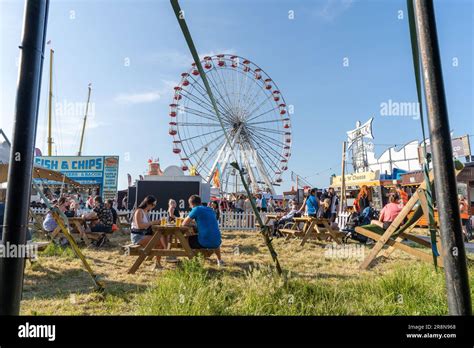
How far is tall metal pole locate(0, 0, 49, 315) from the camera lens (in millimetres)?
1422

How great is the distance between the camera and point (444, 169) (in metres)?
1.68

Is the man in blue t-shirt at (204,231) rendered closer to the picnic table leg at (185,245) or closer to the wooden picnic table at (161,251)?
the wooden picnic table at (161,251)

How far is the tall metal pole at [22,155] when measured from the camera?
1422 mm

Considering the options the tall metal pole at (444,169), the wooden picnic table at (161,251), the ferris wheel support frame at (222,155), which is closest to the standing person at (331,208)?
the wooden picnic table at (161,251)

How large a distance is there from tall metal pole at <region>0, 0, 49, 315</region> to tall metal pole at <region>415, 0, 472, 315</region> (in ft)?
6.71

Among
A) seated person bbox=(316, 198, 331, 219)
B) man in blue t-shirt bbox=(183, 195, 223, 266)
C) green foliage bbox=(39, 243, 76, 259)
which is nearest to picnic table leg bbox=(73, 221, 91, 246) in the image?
green foliage bbox=(39, 243, 76, 259)

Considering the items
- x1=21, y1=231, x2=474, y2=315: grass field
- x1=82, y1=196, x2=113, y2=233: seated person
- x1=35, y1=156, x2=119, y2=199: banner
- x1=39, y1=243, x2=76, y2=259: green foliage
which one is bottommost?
x1=21, y1=231, x2=474, y2=315: grass field

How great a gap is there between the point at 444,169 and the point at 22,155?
215cm

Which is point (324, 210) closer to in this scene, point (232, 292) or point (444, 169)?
point (232, 292)

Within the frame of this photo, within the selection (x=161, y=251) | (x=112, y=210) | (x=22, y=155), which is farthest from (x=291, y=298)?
(x=112, y=210)

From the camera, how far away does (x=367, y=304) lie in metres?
2.80

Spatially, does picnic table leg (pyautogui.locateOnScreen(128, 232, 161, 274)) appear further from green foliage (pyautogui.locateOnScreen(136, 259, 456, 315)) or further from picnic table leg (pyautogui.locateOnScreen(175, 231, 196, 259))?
green foliage (pyautogui.locateOnScreen(136, 259, 456, 315))

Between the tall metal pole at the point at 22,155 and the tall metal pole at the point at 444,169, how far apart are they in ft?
6.71
